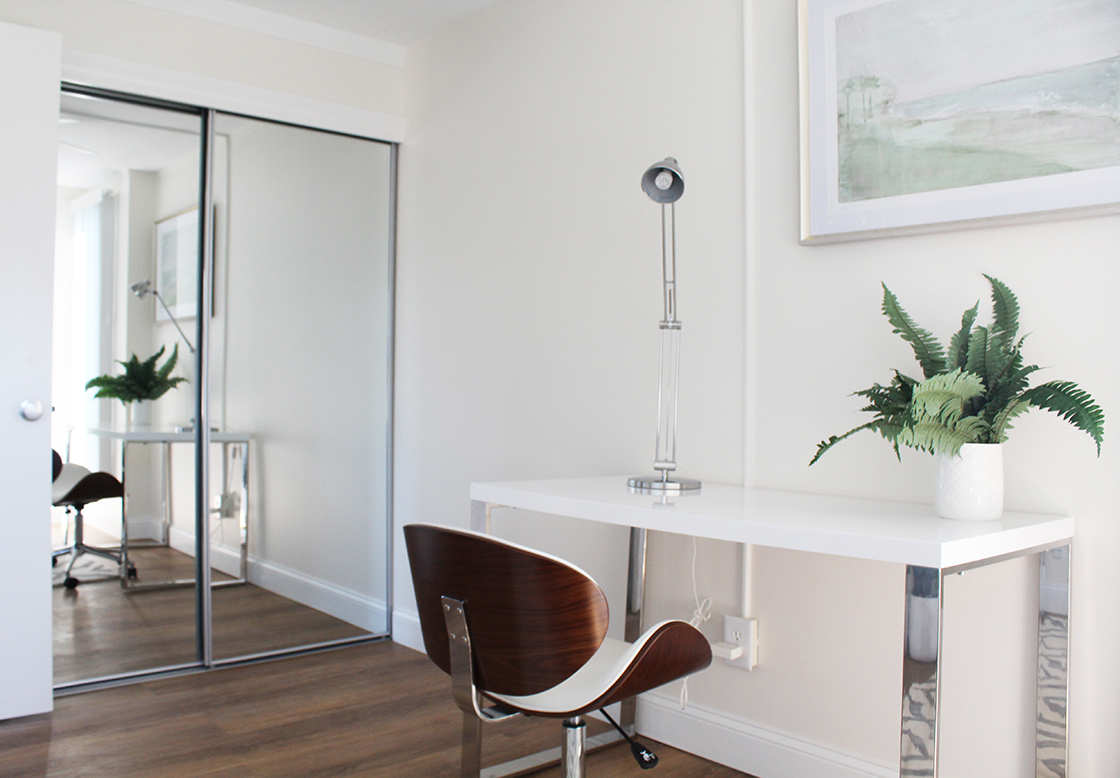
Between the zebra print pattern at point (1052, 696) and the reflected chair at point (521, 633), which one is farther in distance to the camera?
the zebra print pattern at point (1052, 696)

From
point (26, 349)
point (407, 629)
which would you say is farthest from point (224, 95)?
point (407, 629)

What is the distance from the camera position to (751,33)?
2.48 meters

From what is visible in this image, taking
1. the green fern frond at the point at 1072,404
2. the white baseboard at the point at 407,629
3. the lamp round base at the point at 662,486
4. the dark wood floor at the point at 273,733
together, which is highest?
the green fern frond at the point at 1072,404

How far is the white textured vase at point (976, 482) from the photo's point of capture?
5.71 ft

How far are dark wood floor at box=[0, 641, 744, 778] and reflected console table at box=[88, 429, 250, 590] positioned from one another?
356mm

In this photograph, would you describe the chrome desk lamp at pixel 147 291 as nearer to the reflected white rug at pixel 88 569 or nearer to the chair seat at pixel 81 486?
the chair seat at pixel 81 486

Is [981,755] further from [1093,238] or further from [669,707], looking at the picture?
[1093,238]

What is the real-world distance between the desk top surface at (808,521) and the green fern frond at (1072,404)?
0.21 meters

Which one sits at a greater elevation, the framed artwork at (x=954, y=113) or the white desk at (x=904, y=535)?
the framed artwork at (x=954, y=113)

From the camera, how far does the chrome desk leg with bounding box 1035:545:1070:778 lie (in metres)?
1.85

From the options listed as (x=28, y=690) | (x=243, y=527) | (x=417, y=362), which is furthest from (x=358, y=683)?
(x=417, y=362)

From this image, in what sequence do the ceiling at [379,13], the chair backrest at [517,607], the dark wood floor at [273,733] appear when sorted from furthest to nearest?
the ceiling at [379,13]
the dark wood floor at [273,733]
the chair backrest at [517,607]

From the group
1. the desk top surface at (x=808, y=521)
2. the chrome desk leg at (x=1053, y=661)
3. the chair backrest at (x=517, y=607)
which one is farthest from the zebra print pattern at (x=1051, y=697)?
the chair backrest at (x=517, y=607)

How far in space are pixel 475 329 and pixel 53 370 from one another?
140 cm
